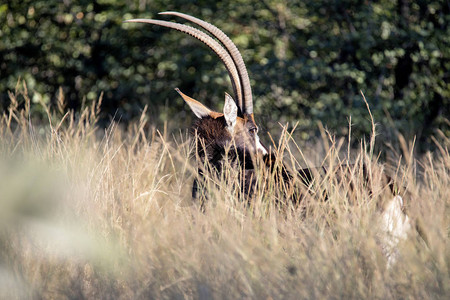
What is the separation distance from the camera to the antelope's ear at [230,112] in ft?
13.1

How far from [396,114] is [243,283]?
196 inches

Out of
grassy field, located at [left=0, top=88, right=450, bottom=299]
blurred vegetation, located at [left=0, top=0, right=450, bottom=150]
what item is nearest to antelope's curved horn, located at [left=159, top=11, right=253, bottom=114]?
grassy field, located at [left=0, top=88, right=450, bottom=299]

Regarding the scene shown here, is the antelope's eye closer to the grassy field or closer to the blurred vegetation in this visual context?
the grassy field

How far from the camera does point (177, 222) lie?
311cm

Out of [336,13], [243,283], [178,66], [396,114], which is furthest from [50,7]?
[243,283]

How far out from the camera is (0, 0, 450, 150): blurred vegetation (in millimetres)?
6832

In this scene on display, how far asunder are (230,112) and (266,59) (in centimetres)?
348

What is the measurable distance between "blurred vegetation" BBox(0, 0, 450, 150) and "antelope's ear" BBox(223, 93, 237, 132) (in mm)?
2719

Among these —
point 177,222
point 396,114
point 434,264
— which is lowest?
point 396,114

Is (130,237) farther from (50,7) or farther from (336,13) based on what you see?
(50,7)

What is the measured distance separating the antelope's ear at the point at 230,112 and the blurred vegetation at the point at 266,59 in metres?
2.72

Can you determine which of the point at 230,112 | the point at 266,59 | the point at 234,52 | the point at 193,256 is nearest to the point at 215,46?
the point at 234,52

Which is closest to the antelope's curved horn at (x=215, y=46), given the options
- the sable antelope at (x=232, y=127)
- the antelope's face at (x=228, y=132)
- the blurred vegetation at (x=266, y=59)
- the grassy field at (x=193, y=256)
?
the sable antelope at (x=232, y=127)

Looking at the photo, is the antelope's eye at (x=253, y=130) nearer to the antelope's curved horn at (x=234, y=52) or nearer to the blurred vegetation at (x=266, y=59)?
the antelope's curved horn at (x=234, y=52)
